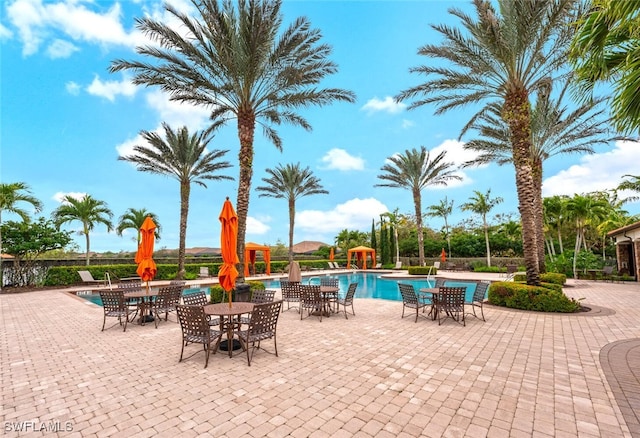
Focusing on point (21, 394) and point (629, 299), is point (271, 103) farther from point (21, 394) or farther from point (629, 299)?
point (629, 299)

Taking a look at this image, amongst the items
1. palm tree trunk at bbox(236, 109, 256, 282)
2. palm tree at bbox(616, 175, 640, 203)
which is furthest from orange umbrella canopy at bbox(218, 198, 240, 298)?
palm tree at bbox(616, 175, 640, 203)

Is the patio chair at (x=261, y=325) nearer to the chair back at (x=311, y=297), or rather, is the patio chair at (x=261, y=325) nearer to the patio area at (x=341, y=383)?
the patio area at (x=341, y=383)

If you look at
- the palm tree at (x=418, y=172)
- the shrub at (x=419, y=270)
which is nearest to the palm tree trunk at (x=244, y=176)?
the palm tree at (x=418, y=172)

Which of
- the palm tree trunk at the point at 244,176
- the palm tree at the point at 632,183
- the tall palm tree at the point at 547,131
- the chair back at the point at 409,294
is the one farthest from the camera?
the palm tree at the point at 632,183

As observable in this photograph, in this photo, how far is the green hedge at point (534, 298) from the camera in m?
8.52

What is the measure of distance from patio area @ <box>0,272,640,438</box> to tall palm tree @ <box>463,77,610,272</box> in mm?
10594

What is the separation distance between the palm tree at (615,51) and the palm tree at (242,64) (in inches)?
309

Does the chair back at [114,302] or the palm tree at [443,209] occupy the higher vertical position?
the palm tree at [443,209]

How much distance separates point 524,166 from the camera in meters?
9.99

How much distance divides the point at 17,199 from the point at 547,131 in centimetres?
2805

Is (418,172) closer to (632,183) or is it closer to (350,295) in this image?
(632,183)

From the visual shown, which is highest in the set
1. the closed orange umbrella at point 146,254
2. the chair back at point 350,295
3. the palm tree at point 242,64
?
the palm tree at point 242,64

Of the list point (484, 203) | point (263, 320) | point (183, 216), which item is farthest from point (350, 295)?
point (484, 203)

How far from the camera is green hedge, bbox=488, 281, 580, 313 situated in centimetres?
852
